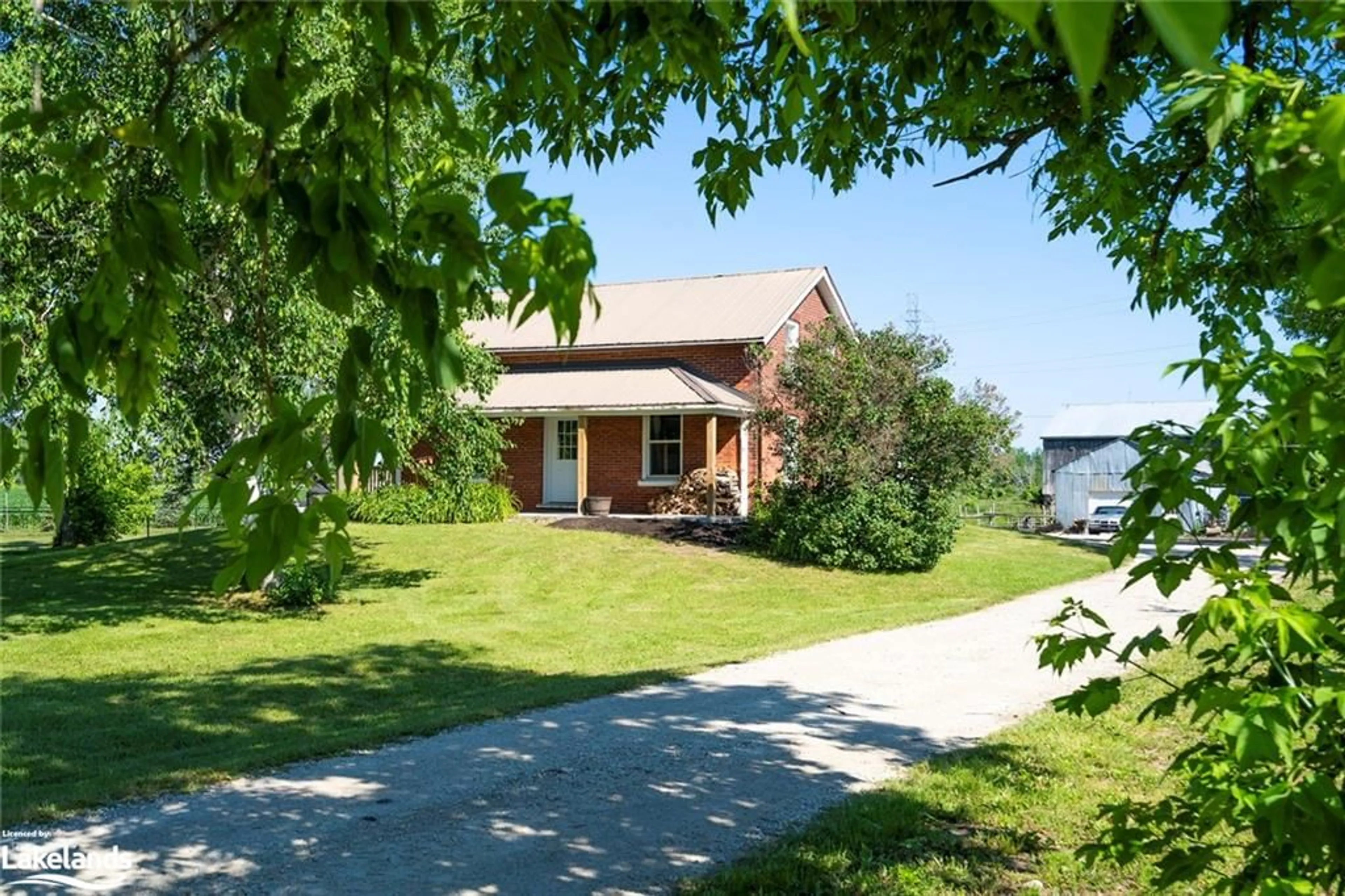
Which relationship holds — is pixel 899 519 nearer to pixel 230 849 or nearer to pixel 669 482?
pixel 669 482

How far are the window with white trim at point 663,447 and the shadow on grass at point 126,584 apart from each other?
9.12m

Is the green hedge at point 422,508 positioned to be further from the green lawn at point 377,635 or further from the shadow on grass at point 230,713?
the shadow on grass at point 230,713

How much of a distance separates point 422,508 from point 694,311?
9.70 metres

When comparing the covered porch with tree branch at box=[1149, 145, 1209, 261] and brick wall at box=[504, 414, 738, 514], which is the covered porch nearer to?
brick wall at box=[504, 414, 738, 514]

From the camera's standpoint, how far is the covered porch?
26.1 meters

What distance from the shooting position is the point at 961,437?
2022cm

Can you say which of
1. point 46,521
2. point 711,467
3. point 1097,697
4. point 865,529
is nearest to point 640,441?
point 711,467

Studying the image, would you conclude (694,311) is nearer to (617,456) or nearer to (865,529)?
(617,456)

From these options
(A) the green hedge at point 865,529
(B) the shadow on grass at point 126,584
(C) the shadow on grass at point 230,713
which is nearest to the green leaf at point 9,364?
(C) the shadow on grass at point 230,713

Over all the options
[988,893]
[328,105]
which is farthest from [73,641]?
[328,105]

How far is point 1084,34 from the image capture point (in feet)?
2.22

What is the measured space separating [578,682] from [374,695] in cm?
196

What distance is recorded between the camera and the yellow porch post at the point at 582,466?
26.5m

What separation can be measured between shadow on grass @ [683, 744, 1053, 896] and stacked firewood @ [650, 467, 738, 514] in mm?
19715
